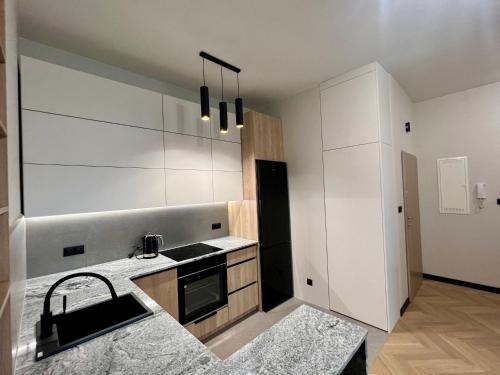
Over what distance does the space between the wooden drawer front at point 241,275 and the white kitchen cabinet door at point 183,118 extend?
1644mm

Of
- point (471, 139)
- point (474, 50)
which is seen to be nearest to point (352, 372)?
point (474, 50)

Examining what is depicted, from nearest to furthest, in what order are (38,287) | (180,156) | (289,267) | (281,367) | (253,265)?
(281,367)
(38,287)
(180,156)
(253,265)
(289,267)

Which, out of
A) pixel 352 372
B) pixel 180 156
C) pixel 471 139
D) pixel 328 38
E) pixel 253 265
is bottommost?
pixel 253 265

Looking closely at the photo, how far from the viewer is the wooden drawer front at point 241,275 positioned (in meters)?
2.58

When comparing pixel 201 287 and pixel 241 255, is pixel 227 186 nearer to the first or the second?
pixel 241 255

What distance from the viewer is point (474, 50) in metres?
2.29

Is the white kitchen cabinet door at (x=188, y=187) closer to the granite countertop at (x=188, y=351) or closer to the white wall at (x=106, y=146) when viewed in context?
the white wall at (x=106, y=146)

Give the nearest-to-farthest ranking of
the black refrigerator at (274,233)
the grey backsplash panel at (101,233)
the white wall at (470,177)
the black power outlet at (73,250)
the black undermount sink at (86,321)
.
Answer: the black undermount sink at (86,321)
the grey backsplash panel at (101,233)
the black power outlet at (73,250)
the black refrigerator at (274,233)
the white wall at (470,177)

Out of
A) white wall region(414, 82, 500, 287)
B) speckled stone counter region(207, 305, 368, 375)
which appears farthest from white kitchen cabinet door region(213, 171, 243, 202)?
white wall region(414, 82, 500, 287)

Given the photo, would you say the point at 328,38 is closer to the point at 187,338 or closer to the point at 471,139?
the point at 187,338

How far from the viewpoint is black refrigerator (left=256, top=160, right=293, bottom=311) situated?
2.90 metres

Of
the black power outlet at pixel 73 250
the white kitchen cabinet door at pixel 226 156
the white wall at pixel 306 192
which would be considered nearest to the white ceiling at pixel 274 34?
the white wall at pixel 306 192

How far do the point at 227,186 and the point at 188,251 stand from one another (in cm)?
92

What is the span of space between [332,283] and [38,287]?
2944 millimetres
